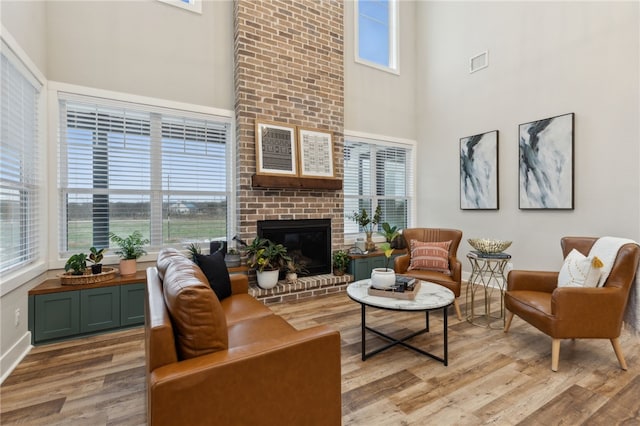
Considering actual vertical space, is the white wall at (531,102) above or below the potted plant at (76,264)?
above

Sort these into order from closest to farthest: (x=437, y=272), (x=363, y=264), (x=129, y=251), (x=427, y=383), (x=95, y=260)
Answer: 1. (x=427, y=383)
2. (x=95, y=260)
3. (x=129, y=251)
4. (x=437, y=272)
5. (x=363, y=264)

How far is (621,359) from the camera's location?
2.25 m

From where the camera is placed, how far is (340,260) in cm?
450

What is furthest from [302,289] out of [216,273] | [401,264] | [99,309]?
[99,309]

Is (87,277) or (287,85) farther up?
(287,85)

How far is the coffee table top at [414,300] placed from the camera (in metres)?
2.23

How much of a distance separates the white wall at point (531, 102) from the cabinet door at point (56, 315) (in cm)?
507

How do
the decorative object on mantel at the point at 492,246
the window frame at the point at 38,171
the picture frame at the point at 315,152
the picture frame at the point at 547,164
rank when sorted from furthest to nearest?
1. the picture frame at the point at 315,152
2. the picture frame at the point at 547,164
3. the decorative object on mantel at the point at 492,246
4. the window frame at the point at 38,171

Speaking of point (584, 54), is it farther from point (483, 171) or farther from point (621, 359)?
point (621, 359)

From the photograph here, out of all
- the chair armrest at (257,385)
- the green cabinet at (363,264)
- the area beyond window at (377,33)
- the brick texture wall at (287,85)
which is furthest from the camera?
the area beyond window at (377,33)

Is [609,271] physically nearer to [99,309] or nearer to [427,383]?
[427,383]

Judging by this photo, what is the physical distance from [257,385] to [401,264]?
265 centimetres

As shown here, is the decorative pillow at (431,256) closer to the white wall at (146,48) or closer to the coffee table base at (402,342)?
the coffee table base at (402,342)

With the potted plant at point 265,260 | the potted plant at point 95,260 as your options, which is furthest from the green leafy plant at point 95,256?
the potted plant at point 265,260
